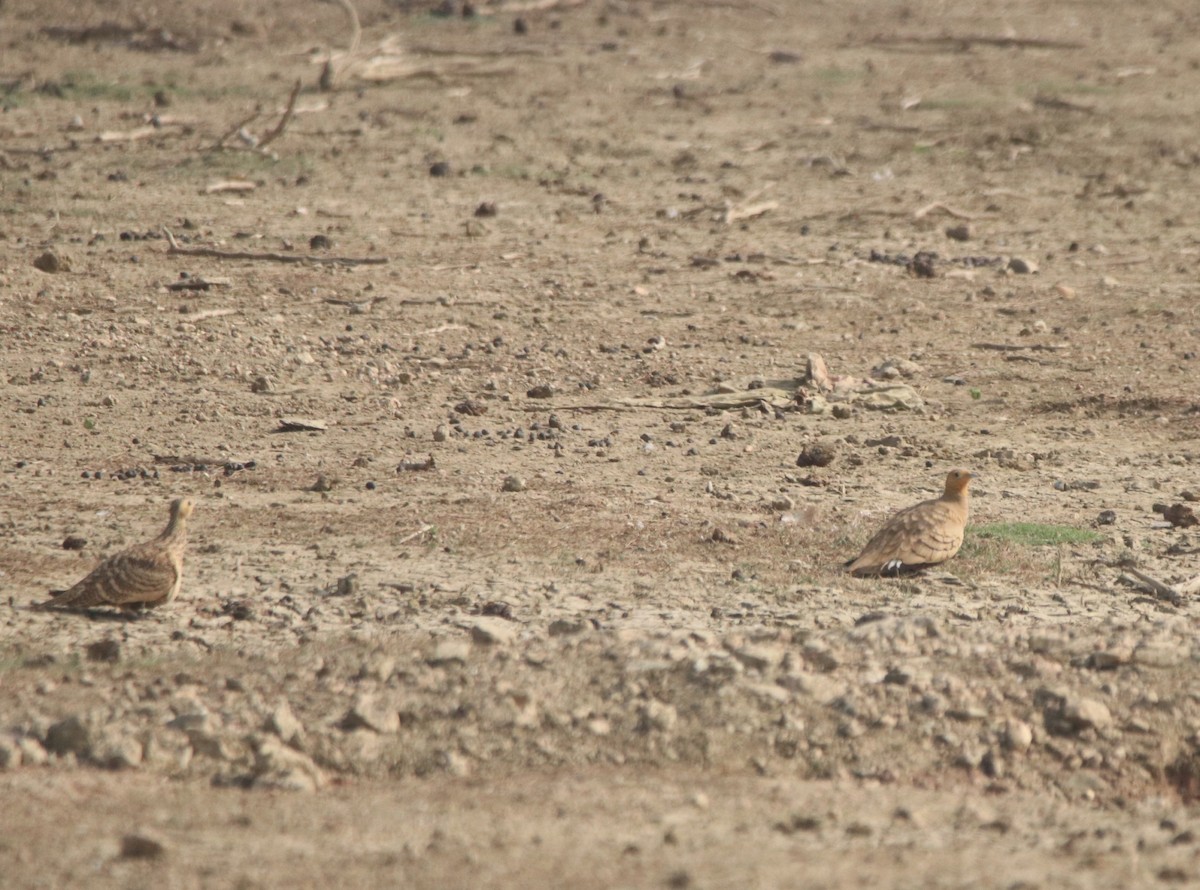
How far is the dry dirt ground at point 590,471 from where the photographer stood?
4027mm

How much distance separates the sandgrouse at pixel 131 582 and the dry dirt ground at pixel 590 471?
0.24 ft

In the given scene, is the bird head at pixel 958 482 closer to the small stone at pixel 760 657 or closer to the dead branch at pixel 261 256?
the small stone at pixel 760 657

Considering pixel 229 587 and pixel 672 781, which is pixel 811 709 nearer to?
pixel 672 781

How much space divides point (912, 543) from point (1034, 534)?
80 cm

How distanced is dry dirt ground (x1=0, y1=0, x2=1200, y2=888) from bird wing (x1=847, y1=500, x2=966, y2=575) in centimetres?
9

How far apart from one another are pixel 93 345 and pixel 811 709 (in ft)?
16.0

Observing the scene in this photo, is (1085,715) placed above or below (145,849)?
below

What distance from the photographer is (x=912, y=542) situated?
5.59 m

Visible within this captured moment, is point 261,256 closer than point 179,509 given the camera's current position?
No

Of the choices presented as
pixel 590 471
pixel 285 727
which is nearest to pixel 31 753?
pixel 285 727

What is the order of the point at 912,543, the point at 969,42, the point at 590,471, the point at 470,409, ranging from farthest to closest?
the point at 969,42, the point at 470,409, the point at 590,471, the point at 912,543

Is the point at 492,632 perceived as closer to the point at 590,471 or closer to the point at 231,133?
the point at 590,471

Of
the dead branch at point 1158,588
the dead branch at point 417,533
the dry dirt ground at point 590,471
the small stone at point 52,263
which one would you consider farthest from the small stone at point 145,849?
the small stone at point 52,263

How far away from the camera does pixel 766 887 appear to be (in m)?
3.52
